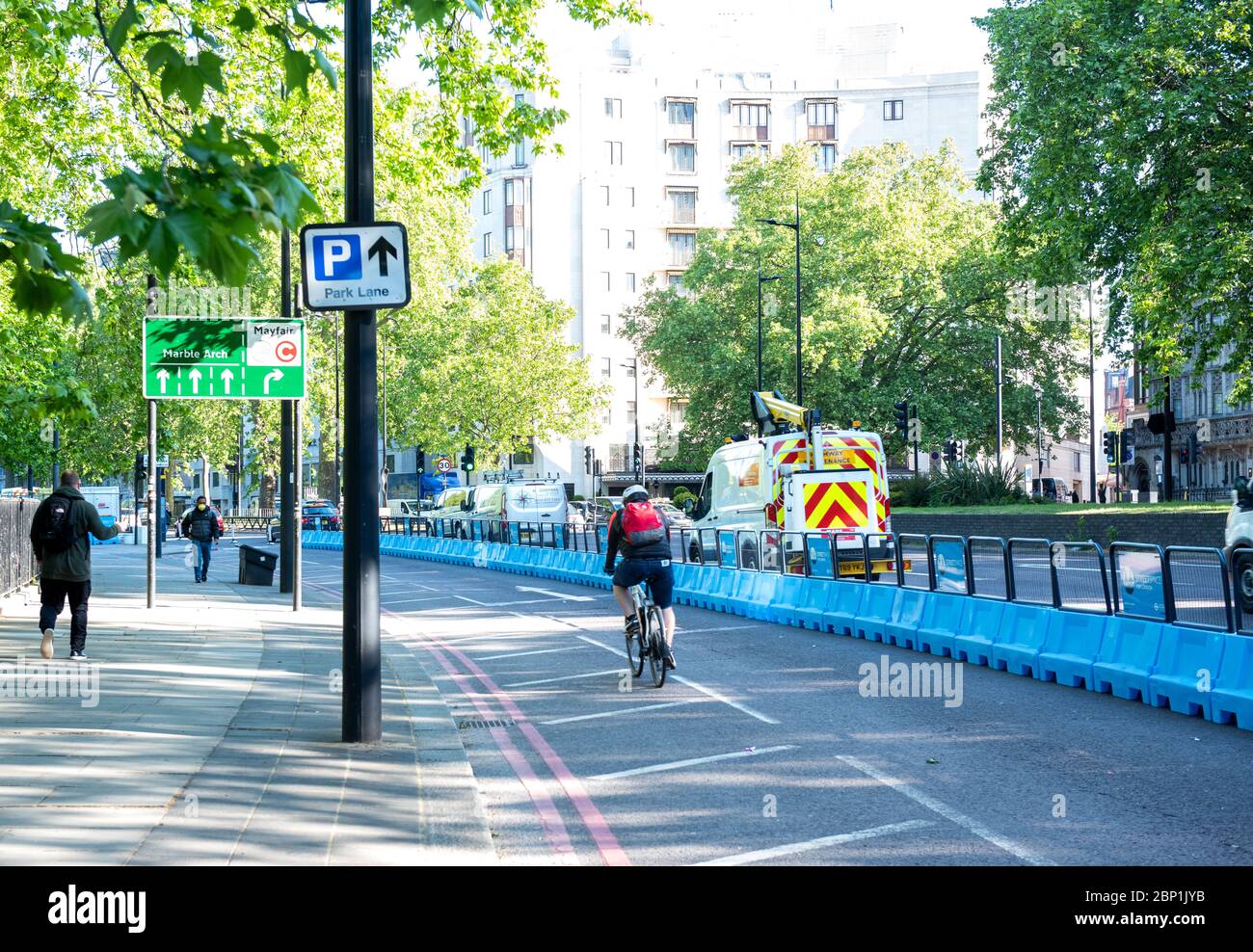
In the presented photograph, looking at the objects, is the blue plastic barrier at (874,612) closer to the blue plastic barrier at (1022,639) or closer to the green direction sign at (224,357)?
the blue plastic barrier at (1022,639)

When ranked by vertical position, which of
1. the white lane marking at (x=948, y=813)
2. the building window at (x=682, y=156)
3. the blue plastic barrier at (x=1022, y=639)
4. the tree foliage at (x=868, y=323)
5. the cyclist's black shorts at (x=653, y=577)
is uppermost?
the building window at (x=682, y=156)

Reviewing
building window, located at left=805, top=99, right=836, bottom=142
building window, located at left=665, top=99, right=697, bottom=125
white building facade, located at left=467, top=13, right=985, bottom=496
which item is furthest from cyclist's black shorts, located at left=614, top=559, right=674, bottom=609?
building window, located at left=805, top=99, right=836, bottom=142

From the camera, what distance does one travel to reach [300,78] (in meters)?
5.36

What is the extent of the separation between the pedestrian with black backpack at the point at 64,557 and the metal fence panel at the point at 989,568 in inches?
364

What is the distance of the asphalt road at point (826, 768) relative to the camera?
6.89 metres

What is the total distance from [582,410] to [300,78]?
69.8m

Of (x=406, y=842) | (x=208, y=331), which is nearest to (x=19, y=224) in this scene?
(x=406, y=842)

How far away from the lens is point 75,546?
14.4 meters

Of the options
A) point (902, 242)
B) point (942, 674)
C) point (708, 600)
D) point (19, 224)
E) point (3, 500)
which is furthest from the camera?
point (902, 242)

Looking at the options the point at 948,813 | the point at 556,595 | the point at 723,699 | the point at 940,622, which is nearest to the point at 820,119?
the point at 556,595

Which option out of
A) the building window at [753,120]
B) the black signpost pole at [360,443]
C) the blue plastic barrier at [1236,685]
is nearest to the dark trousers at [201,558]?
the black signpost pole at [360,443]

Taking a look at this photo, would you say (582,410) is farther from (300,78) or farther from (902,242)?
(300,78)

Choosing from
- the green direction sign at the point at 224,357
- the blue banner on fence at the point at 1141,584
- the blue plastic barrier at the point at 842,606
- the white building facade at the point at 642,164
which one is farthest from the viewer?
the white building facade at the point at 642,164

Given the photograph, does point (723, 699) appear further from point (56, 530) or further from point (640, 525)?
point (56, 530)
